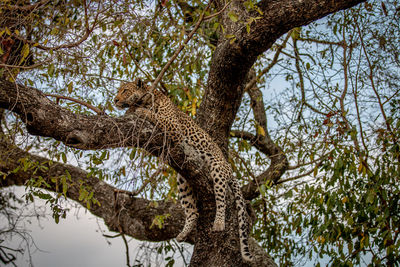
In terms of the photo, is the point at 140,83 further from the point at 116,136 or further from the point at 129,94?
the point at 116,136

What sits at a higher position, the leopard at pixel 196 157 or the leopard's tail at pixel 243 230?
the leopard at pixel 196 157

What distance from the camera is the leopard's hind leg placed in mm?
5172

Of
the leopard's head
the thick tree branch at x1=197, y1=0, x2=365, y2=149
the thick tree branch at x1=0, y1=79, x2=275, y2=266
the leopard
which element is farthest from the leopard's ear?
the thick tree branch at x1=0, y1=79, x2=275, y2=266

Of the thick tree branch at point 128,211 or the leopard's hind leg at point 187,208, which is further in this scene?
the thick tree branch at point 128,211

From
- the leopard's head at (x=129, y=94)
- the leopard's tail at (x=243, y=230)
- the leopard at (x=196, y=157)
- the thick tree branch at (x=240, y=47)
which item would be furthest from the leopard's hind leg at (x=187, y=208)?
the leopard's head at (x=129, y=94)

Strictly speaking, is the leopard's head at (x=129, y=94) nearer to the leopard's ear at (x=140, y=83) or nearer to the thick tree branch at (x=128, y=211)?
the leopard's ear at (x=140, y=83)

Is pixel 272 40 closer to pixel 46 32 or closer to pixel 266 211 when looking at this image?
pixel 46 32

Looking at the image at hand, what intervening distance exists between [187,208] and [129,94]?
1639 millimetres

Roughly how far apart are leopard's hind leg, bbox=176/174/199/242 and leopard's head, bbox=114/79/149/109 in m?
1.17

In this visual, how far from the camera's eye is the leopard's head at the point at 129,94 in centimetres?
570

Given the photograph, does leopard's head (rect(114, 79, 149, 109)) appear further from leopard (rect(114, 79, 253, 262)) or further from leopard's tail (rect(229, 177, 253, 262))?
leopard's tail (rect(229, 177, 253, 262))

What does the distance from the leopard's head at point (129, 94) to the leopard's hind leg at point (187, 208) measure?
117 cm

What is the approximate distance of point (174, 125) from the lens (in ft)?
16.8

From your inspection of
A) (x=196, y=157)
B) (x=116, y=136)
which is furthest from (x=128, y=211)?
(x=116, y=136)
